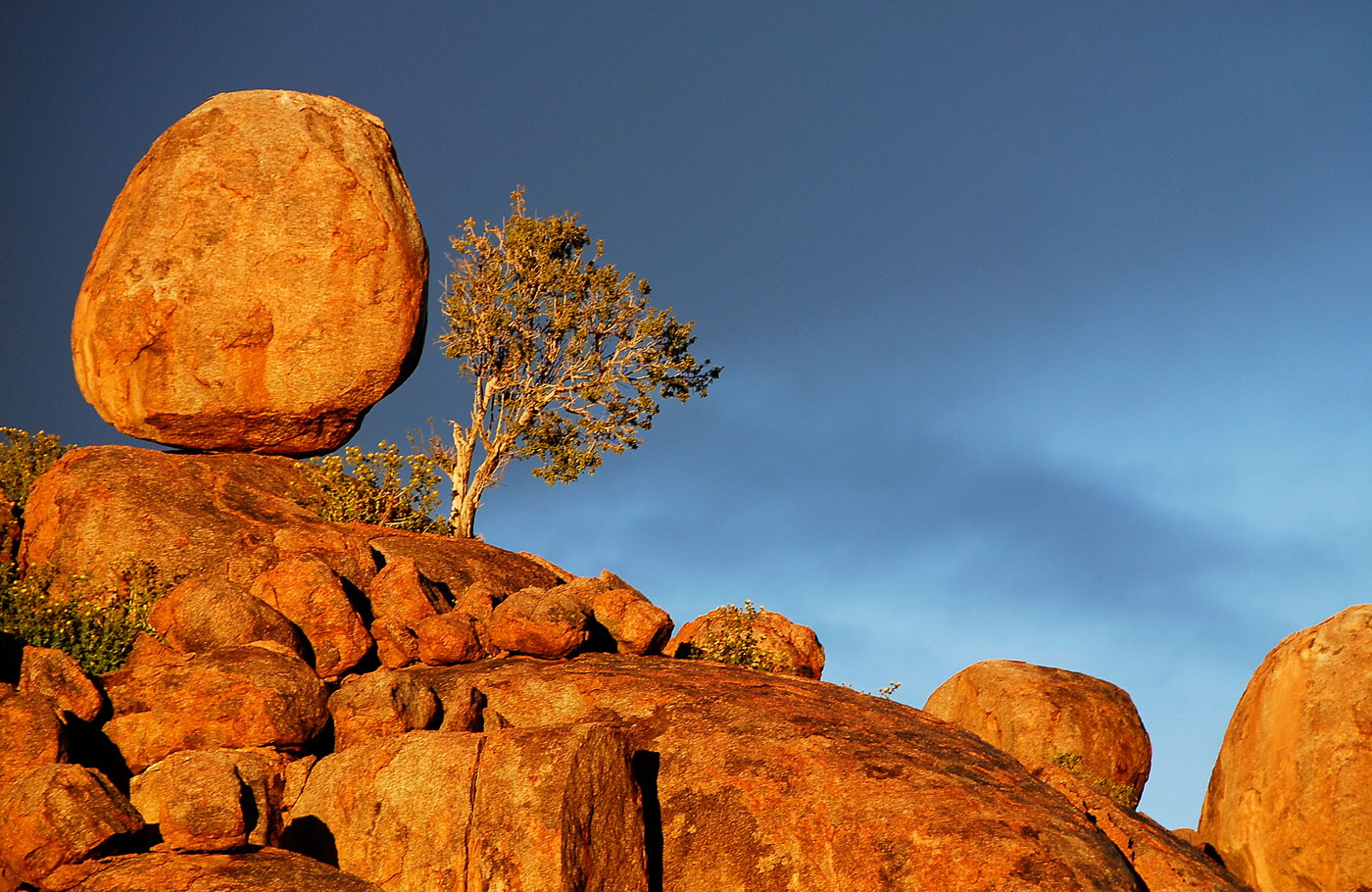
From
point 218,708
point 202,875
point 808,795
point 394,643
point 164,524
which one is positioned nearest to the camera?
point 202,875

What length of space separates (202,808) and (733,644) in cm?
1223

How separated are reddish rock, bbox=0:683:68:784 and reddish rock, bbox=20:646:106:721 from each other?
84 cm

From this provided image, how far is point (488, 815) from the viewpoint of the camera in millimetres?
16406

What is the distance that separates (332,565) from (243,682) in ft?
14.5

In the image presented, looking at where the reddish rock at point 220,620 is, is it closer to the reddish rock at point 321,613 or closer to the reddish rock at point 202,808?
the reddish rock at point 321,613

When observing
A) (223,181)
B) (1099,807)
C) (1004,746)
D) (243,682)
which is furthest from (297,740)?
(1004,746)

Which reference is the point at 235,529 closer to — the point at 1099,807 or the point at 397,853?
the point at 397,853

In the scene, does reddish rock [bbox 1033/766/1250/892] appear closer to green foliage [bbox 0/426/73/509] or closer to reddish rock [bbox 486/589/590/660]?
reddish rock [bbox 486/589/590/660]

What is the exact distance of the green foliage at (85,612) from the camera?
71.1 ft

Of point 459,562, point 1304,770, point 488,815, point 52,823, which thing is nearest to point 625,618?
point 459,562

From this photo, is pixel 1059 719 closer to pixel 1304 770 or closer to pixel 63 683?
pixel 1304 770

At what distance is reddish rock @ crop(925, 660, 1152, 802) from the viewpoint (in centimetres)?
3569

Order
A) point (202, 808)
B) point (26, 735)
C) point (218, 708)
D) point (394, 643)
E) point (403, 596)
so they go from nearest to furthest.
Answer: point (202, 808) → point (26, 735) → point (218, 708) → point (394, 643) → point (403, 596)

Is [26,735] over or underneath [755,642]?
underneath
